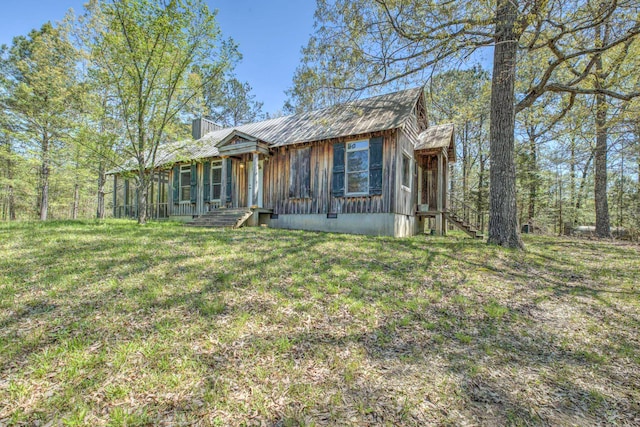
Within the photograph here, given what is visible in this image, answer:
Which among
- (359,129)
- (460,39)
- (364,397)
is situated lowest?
(364,397)

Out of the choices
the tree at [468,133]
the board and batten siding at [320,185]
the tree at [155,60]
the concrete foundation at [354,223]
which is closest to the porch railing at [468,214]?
the tree at [468,133]

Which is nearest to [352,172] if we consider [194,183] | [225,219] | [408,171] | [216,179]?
[408,171]

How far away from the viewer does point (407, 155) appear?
1095 cm

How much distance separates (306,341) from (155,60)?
1019 cm

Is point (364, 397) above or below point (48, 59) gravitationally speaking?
below

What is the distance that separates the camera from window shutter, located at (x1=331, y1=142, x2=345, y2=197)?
1048 cm

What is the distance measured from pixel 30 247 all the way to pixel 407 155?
10.7 metres

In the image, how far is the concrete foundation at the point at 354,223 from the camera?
32.0 feet

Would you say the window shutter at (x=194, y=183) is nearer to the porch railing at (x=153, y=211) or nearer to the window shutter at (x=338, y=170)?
the porch railing at (x=153, y=211)

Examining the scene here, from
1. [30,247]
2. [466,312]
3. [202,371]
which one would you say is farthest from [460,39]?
[30,247]

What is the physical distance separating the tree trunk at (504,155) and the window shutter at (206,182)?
11.5 m

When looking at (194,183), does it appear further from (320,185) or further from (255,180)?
(320,185)

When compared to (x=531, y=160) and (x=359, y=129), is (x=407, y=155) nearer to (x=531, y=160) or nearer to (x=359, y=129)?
(x=359, y=129)

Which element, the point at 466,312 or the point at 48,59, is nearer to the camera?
the point at 466,312
